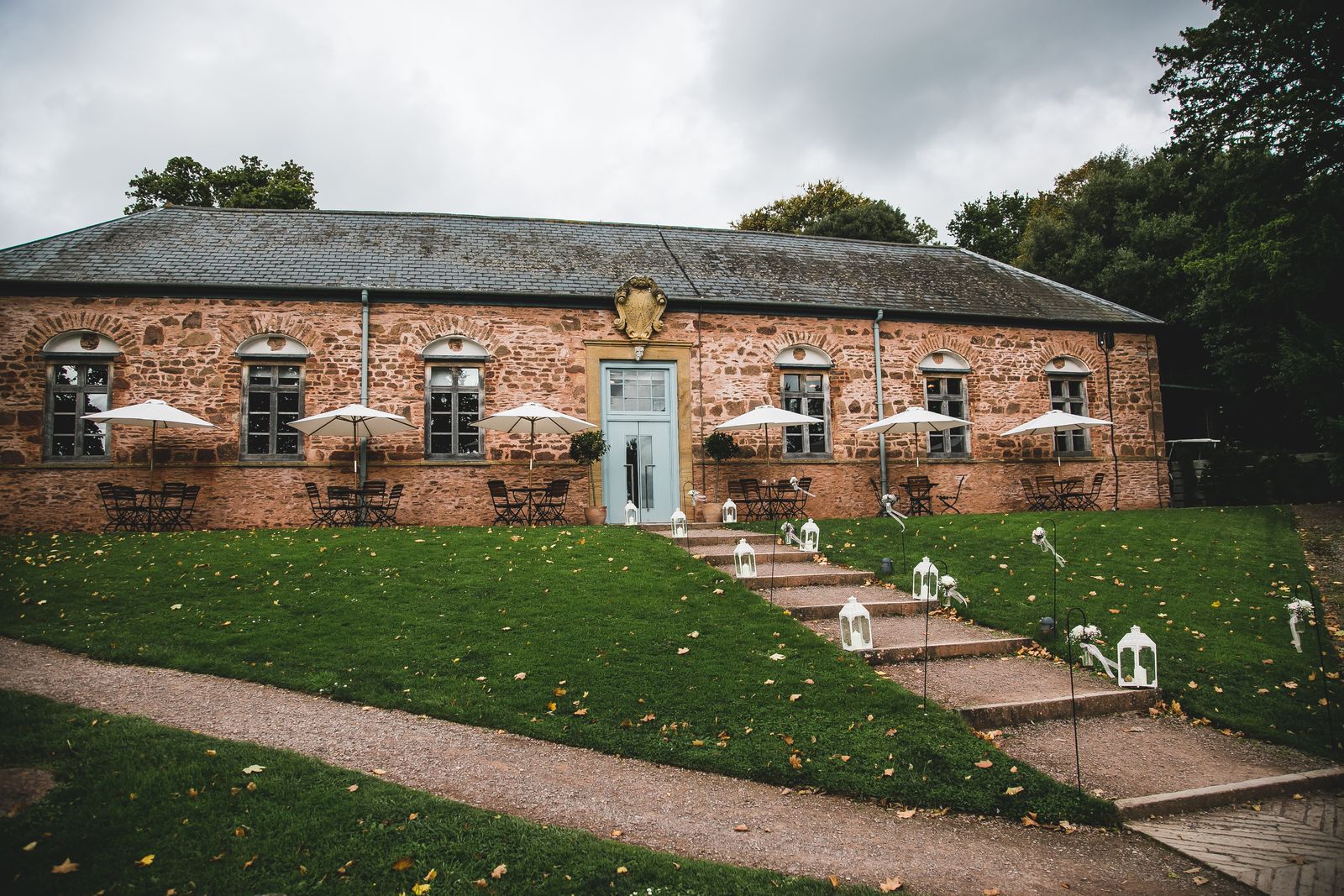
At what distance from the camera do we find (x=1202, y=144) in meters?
15.5

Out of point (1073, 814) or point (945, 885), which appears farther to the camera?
point (1073, 814)

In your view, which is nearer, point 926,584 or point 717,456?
point 926,584

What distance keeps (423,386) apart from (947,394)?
11.4m

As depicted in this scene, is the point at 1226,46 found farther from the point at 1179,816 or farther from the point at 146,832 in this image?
the point at 146,832

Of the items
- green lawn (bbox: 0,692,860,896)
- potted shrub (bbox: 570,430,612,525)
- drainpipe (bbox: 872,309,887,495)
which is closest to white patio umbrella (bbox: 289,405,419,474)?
potted shrub (bbox: 570,430,612,525)

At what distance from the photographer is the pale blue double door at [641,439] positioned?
50.4 ft

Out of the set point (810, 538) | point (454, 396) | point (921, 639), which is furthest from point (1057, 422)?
point (454, 396)

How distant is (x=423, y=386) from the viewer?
1500cm

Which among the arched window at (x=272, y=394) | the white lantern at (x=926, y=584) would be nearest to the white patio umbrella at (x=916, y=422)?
the white lantern at (x=926, y=584)

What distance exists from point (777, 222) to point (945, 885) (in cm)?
3130

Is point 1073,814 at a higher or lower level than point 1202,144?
lower

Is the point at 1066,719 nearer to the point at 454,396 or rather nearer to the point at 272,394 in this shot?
the point at 454,396

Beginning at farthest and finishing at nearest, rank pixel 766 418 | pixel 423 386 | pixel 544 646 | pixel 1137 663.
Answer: pixel 423 386, pixel 766 418, pixel 544 646, pixel 1137 663

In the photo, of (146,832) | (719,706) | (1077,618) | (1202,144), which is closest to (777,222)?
(1202,144)
